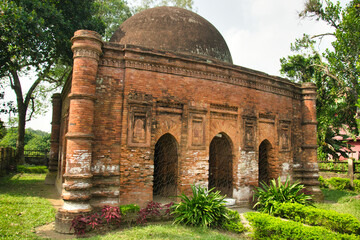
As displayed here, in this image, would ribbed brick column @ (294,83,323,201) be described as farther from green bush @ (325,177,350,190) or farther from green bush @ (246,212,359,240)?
green bush @ (246,212,359,240)

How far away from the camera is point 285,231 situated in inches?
209

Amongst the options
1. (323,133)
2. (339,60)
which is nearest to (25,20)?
(339,60)

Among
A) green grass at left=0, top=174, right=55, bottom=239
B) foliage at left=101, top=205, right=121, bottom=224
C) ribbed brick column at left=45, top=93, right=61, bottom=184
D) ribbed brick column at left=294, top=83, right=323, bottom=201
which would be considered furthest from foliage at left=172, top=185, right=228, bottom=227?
ribbed brick column at left=45, top=93, right=61, bottom=184

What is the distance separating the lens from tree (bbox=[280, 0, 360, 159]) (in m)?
10.3

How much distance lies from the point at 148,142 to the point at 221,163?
2.88m

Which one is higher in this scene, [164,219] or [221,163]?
[221,163]

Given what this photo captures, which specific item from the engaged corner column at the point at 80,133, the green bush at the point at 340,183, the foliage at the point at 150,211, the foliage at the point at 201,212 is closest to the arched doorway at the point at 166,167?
the foliage at the point at 150,211

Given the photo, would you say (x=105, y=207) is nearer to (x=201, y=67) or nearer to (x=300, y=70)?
(x=201, y=67)

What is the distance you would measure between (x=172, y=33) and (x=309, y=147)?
618 cm

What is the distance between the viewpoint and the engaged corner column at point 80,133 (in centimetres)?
567

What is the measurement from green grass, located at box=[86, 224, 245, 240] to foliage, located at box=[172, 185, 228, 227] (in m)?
0.19

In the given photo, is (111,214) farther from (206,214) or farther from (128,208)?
(206,214)

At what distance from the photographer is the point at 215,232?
19.2 feet

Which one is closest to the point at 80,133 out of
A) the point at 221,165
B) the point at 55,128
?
the point at 221,165
